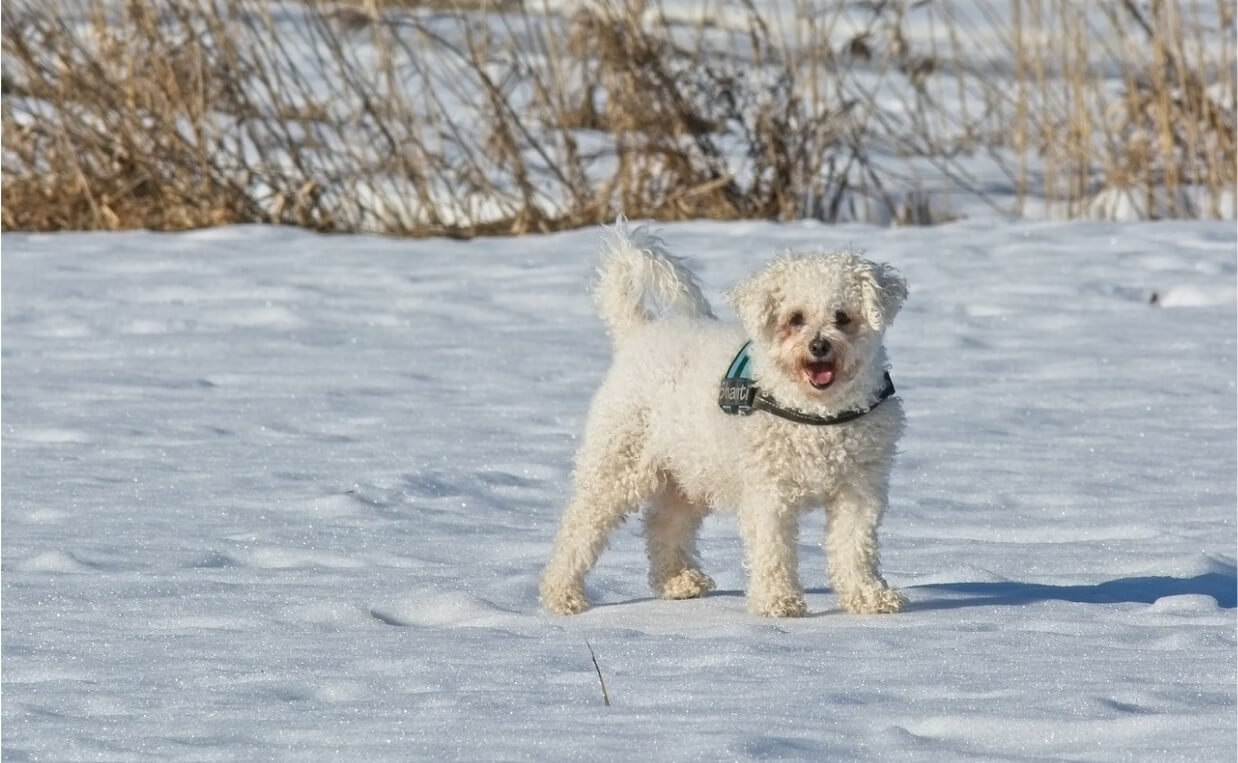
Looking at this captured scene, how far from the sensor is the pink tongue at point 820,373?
407cm

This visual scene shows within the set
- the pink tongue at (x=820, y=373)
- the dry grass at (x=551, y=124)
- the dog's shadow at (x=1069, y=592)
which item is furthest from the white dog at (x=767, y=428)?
the dry grass at (x=551, y=124)

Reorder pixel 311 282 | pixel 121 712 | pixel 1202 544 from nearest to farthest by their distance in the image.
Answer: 1. pixel 121 712
2. pixel 1202 544
3. pixel 311 282

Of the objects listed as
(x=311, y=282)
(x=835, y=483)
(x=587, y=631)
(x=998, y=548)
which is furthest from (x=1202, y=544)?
(x=311, y=282)

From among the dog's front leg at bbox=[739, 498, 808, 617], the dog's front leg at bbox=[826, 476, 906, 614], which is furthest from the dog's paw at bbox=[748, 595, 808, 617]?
the dog's front leg at bbox=[826, 476, 906, 614]

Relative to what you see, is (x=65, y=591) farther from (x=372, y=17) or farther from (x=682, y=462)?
(x=372, y=17)

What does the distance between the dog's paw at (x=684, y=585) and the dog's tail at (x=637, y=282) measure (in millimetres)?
561

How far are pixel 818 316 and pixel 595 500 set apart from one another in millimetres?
711

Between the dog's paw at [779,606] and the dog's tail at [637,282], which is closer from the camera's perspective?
the dog's paw at [779,606]

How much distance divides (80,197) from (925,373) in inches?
187

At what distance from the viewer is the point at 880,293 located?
13.6 ft

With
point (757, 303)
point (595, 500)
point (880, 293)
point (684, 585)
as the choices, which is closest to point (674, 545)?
point (684, 585)

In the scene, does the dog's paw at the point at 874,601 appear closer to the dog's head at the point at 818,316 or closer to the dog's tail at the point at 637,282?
the dog's head at the point at 818,316

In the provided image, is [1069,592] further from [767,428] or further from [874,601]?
[767,428]

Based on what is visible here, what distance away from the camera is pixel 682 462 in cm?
438
